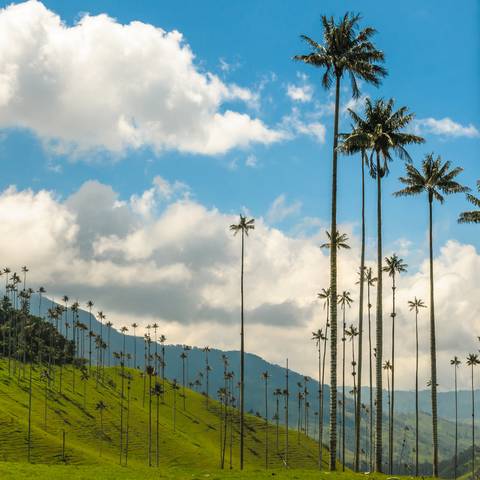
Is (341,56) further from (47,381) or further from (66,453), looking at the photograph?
(47,381)

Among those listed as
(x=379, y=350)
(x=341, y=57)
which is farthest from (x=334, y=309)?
(x=341, y=57)

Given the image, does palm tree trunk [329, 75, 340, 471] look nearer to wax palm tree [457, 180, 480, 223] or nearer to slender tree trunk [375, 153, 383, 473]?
slender tree trunk [375, 153, 383, 473]

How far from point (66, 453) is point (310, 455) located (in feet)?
314

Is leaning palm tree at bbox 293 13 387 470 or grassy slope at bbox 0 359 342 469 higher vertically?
leaning palm tree at bbox 293 13 387 470

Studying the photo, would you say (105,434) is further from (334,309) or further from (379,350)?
(334,309)

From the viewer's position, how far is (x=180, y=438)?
158 metres

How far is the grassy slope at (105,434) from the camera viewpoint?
106750 mm

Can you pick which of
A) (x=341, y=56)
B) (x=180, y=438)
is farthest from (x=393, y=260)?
(x=180, y=438)

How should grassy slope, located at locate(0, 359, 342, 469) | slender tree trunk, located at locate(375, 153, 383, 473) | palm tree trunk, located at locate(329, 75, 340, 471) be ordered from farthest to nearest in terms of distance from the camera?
grassy slope, located at locate(0, 359, 342, 469) → slender tree trunk, located at locate(375, 153, 383, 473) → palm tree trunk, located at locate(329, 75, 340, 471)

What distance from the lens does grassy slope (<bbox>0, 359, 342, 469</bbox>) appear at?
10675 cm

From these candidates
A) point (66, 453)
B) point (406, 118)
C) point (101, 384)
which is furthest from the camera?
point (101, 384)

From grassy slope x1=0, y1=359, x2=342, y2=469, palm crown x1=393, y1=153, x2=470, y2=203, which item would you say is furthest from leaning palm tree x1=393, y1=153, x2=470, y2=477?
grassy slope x1=0, y1=359, x2=342, y2=469

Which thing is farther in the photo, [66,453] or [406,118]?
[66,453]

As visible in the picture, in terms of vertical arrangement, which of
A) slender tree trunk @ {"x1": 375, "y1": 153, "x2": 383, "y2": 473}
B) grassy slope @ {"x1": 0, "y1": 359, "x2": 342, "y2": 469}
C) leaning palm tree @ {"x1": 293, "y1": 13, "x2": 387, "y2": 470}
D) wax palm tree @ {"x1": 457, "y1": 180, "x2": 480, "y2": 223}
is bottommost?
grassy slope @ {"x1": 0, "y1": 359, "x2": 342, "y2": 469}
